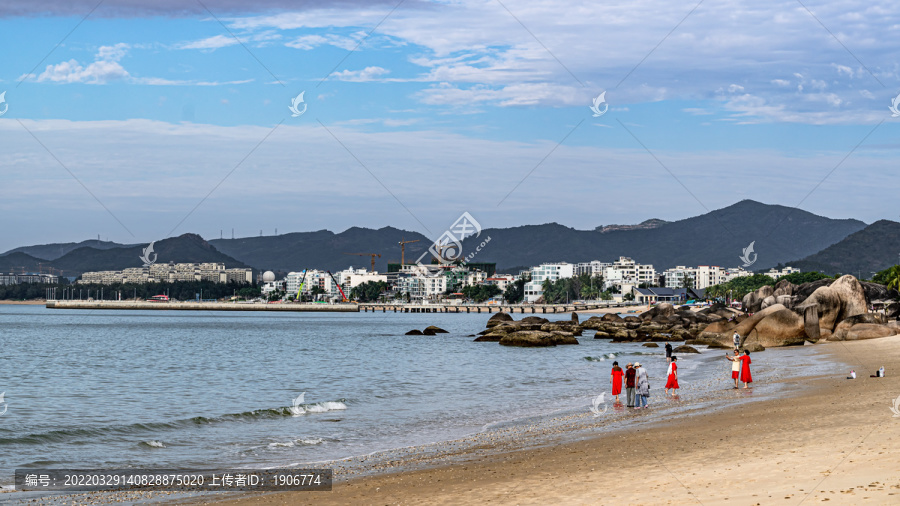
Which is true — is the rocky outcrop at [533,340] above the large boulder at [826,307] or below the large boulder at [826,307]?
below

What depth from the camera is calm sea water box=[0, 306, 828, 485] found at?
61.3ft

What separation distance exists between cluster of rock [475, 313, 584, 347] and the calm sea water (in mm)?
5692

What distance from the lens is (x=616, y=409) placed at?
23.5 meters

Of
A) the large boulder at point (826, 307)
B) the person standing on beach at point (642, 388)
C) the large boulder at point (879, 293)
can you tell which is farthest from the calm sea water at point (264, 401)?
the large boulder at point (879, 293)

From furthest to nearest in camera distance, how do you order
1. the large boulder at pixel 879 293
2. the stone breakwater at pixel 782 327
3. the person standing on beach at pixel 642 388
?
the large boulder at pixel 879 293
the stone breakwater at pixel 782 327
the person standing on beach at pixel 642 388

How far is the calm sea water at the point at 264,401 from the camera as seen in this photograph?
18.7m

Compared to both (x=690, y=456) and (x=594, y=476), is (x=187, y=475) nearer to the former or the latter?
(x=594, y=476)

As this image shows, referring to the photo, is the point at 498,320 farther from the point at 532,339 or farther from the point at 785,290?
the point at 785,290

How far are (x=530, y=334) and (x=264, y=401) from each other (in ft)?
121

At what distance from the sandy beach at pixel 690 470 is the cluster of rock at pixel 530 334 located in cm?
4378

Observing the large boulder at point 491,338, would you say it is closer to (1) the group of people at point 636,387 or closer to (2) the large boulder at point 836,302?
(2) the large boulder at point 836,302

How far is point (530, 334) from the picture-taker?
63.6 meters

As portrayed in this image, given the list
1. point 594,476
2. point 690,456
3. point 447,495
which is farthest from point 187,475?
point 690,456

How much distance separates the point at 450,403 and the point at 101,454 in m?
12.1
